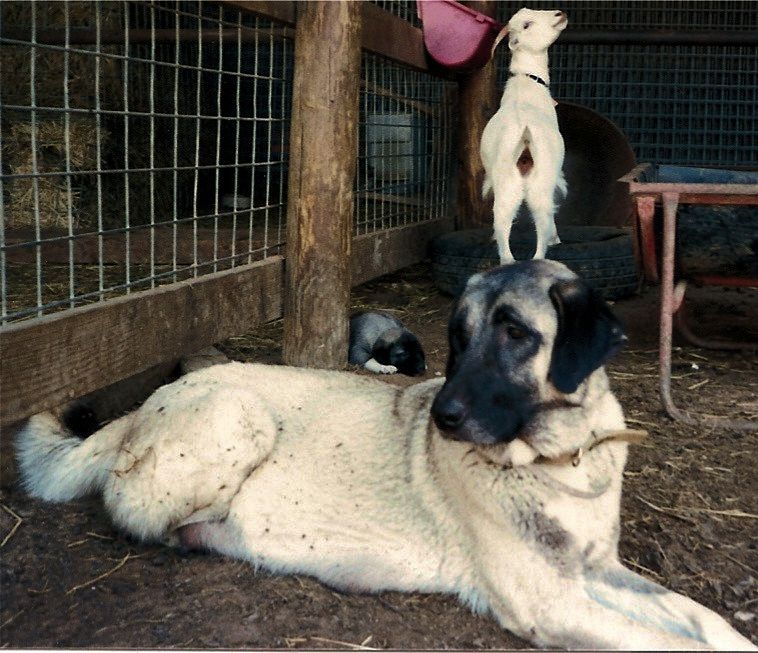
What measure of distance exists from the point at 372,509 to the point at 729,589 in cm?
114

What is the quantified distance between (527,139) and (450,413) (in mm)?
2431

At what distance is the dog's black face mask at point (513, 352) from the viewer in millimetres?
2689

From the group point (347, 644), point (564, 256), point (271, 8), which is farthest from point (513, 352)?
point (564, 256)

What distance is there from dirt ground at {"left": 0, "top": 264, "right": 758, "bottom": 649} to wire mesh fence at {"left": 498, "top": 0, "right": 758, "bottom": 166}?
652 cm

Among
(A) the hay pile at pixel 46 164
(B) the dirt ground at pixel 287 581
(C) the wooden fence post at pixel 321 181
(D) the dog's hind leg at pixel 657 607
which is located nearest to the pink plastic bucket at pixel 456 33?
(C) the wooden fence post at pixel 321 181

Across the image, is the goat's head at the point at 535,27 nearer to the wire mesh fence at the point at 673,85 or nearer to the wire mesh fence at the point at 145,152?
the wire mesh fence at the point at 145,152

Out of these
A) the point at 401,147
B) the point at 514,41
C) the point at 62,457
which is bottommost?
the point at 62,457

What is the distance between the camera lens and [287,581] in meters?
3.13

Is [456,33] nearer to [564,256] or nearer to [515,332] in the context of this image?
[564,256]

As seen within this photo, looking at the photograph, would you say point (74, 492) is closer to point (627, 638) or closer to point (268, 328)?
point (627, 638)

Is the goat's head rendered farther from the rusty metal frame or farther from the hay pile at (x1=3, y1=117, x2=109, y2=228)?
the hay pile at (x1=3, y1=117, x2=109, y2=228)

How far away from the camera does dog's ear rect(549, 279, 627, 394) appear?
272 centimetres

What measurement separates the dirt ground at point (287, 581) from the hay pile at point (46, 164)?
168 inches

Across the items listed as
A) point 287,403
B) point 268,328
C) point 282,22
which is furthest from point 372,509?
point 268,328
